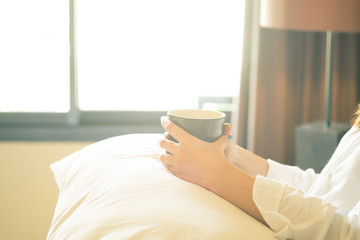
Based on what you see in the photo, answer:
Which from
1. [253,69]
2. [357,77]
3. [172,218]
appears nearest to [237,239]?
[172,218]

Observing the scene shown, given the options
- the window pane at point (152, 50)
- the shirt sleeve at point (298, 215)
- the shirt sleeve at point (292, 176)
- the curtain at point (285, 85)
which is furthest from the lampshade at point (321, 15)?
the shirt sleeve at point (298, 215)

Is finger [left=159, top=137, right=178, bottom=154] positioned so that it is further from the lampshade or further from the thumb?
the lampshade

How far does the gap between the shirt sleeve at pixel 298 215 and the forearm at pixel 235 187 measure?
2cm

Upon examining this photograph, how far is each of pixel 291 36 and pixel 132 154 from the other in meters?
1.49

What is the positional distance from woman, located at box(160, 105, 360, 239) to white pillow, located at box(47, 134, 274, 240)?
0.03 m

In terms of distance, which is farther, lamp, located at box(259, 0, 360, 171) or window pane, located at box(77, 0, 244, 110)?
window pane, located at box(77, 0, 244, 110)

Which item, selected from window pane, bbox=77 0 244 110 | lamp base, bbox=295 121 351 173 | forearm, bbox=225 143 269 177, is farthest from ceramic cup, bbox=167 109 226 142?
window pane, bbox=77 0 244 110

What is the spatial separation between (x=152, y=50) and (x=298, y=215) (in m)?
1.82

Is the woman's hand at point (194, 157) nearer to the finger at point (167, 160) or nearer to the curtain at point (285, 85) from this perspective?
the finger at point (167, 160)

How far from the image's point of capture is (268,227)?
0.83m

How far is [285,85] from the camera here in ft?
7.66

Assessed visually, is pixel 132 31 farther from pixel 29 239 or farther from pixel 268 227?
pixel 268 227

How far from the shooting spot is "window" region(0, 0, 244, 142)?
2.38 m

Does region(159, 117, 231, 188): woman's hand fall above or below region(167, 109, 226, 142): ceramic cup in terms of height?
below
